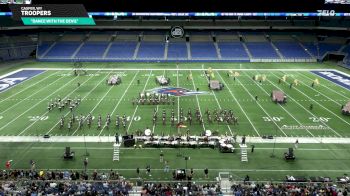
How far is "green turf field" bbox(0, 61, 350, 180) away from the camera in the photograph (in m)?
23.5

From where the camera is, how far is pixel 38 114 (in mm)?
33344

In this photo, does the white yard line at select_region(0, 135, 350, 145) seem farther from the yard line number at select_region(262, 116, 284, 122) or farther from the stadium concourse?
the yard line number at select_region(262, 116, 284, 122)

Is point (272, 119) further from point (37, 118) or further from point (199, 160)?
point (37, 118)

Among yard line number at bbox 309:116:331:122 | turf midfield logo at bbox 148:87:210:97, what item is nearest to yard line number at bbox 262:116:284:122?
yard line number at bbox 309:116:331:122

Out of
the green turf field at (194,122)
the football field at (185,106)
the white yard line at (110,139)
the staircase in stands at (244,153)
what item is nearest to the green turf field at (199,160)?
the green turf field at (194,122)

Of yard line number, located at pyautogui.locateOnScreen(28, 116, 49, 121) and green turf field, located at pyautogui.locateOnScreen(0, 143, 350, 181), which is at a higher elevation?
yard line number, located at pyautogui.locateOnScreen(28, 116, 49, 121)

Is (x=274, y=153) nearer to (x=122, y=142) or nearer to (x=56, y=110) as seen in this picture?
(x=122, y=142)

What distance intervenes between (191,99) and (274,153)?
577 inches

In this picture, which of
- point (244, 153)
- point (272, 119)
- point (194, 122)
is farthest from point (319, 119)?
point (244, 153)

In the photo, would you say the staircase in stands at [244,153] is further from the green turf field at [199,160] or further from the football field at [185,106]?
the football field at [185,106]

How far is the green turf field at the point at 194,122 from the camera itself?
925 inches

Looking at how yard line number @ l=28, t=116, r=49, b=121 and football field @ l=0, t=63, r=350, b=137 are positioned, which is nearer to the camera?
football field @ l=0, t=63, r=350, b=137

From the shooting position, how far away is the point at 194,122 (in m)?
31.0

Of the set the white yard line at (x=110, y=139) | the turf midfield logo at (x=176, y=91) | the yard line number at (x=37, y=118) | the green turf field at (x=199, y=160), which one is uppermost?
the turf midfield logo at (x=176, y=91)
